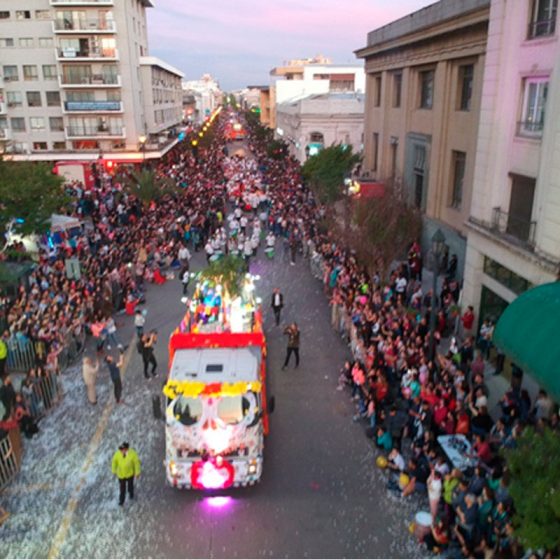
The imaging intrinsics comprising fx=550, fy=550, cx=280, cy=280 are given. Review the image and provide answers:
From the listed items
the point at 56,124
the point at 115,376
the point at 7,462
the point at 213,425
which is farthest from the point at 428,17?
the point at 56,124

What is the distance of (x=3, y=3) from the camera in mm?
49875

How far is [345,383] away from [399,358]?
177 cm

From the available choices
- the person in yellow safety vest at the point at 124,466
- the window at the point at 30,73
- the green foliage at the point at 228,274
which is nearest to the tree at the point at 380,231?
the green foliage at the point at 228,274

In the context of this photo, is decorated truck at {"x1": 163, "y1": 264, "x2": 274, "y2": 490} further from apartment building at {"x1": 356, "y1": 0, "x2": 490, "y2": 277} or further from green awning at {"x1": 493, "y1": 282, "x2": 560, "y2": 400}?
apartment building at {"x1": 356, "y1": 0, "x2": 490, "y2": 277}

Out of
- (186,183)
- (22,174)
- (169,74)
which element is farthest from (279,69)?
(22,174)

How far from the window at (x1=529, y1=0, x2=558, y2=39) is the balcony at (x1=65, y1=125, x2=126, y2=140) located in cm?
4468

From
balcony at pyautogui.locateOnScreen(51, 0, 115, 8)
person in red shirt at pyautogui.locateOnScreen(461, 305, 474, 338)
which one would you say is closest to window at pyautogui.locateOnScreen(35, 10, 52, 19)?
balcony at pyautogui.locateOnScreen(51, 0, 115, 8)

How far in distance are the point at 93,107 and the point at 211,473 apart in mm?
48322

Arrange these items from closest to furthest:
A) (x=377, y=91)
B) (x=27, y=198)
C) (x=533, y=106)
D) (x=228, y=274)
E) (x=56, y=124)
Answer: (x=533, y=106) → (x=228, y=274) → (x=27, y=198) → (x=377, y=91) → (x=56, y=124)

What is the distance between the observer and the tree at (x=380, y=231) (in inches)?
808

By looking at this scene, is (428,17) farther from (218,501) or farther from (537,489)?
(537,489)

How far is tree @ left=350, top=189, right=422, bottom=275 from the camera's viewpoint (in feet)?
67.4

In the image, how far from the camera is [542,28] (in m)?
14.2

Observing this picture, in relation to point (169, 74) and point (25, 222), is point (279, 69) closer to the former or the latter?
point (169, 74)
